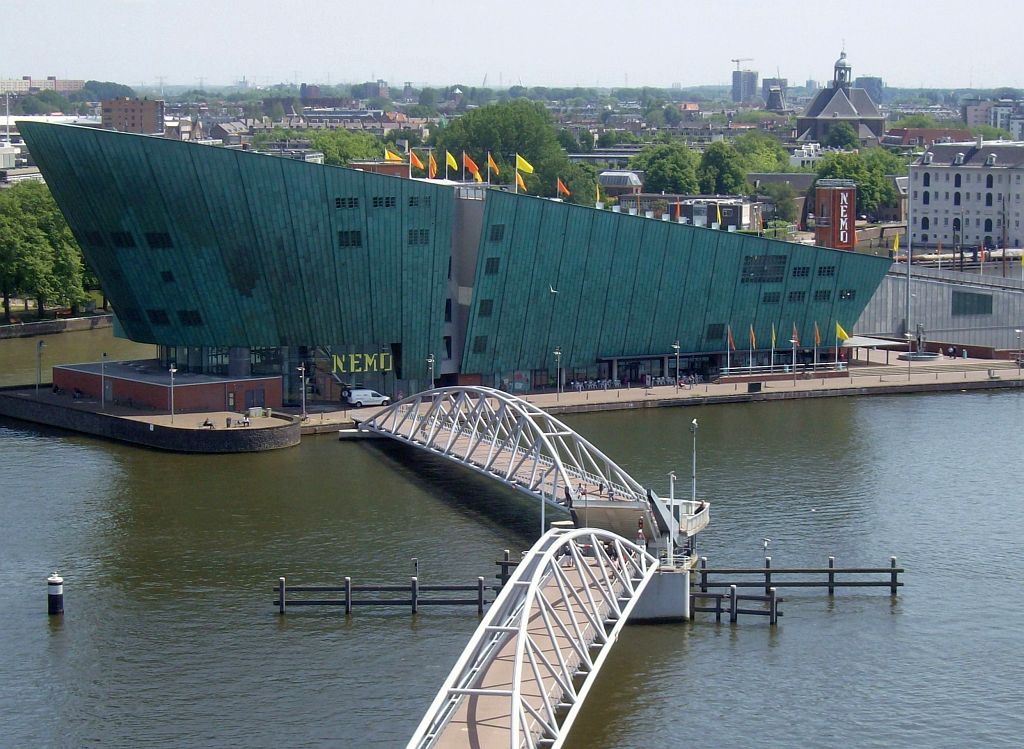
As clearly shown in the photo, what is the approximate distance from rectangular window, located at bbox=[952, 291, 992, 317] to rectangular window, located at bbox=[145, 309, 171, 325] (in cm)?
3981

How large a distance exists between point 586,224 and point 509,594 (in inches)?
1591

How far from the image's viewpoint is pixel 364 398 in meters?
73.2

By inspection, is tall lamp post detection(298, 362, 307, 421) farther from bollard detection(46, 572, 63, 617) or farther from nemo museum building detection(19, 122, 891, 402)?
bollard detection(46, 572, 63, 617)

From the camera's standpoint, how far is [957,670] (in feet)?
137

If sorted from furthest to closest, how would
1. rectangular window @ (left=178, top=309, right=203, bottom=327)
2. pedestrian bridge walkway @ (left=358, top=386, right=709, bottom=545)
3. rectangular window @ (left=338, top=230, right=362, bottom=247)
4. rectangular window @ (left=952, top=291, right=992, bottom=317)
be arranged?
rectangular window @ (left=952, top=291, right=992, bottom=317)
rectangular window @ (left=178, top=309, right=203, bottom=327)
rectangular window @ (left=338, top=230, right=362, bottom=247)
pedestrian bridge walkway @ (left=358, top=386, right=709, bottom=545)

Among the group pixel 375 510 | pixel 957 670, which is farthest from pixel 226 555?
pixel 957 670

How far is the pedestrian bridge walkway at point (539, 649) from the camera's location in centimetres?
3331

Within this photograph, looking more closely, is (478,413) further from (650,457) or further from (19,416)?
(19,416)

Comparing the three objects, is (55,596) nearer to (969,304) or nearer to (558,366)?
(558,366)

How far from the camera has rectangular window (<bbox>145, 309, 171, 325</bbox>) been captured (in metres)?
72.9

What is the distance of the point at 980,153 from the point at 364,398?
256 feet

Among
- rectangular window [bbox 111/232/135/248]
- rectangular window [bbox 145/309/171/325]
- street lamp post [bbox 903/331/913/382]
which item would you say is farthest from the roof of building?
rectangular window [bbox 111/232/135/248]

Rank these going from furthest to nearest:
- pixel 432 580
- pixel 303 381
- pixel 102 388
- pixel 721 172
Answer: pixel 721 172 → pixel 102 388 → pixel 303 381 → pixel 432 580

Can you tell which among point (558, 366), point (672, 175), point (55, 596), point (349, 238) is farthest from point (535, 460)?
point (672, 175)
